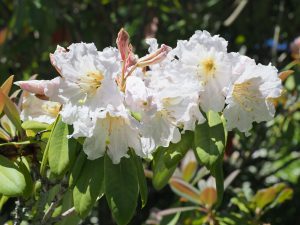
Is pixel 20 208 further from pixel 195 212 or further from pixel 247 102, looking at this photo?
pixel 195 212

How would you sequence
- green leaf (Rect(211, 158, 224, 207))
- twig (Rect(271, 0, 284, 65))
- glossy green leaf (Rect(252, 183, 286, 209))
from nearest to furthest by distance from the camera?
green leaf (Rect(211, 158, 224, 207)), glossy green leaf (Rect(252, 183, 286, 209)), twig (Rect(271, 0, 284, 65))

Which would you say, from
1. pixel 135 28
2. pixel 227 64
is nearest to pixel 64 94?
pixel 227 64

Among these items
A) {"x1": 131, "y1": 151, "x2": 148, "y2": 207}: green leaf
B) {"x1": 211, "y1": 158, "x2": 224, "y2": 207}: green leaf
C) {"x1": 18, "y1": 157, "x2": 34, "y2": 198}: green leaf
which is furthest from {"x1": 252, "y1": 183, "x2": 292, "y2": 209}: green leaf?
{"x1": 18, "y1": 157, "x2": 34, "y2": 198}: green leaf

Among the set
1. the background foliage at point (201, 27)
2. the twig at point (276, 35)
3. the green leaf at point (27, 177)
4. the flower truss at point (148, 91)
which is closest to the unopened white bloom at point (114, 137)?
the flower truss at point (148, 91)

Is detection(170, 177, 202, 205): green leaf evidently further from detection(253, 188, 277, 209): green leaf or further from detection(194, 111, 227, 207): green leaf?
detection(194, 111, 227, 207): green leaf

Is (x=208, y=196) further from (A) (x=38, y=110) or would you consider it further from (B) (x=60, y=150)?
(B) (x=60, y=150)

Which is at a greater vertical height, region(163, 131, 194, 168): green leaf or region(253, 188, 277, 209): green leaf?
region(163, 131, 194, 168): green leaf

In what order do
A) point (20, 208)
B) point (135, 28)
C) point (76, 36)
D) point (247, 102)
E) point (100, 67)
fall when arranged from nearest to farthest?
point (100, 67), point (247, 102), point (20, 208), point (135, 28), point (76, 36)
